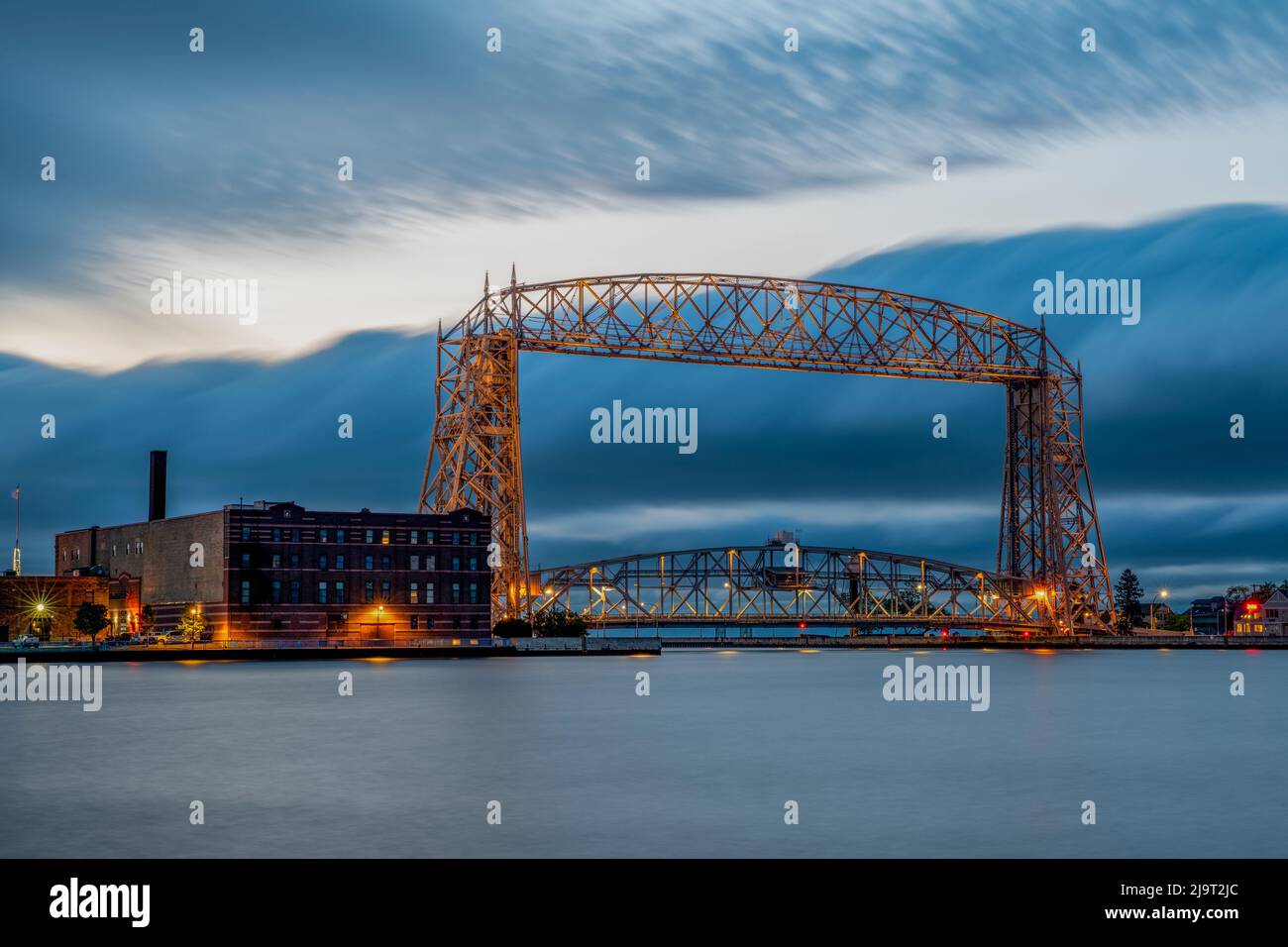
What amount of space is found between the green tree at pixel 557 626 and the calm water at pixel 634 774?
41.7m

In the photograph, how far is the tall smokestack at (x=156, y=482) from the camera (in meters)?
113

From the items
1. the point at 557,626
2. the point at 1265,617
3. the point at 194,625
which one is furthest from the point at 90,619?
the point at 1265,617

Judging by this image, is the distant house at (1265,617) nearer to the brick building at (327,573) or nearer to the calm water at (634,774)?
the brick building at (327,573)

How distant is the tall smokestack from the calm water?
5248 cm

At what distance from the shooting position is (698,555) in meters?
144

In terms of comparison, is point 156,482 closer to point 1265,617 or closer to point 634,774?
point 634,774

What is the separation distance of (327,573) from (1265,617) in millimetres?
111645

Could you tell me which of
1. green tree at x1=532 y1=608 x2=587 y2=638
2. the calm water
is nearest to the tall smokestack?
green tree at x1=532 y1=608 x2=587 y2=638

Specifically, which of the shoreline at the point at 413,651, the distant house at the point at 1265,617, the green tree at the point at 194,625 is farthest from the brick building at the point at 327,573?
the distant house at the point at 1265,617

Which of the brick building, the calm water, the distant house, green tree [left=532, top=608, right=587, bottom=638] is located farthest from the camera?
the distant house

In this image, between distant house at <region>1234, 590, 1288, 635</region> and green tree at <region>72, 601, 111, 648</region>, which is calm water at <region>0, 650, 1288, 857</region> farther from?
distant house at <region>1234, 590, 1288, 635</region>

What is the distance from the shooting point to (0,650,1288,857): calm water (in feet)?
81.9

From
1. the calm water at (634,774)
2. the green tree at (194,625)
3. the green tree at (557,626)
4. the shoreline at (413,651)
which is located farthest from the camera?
the green tree at (557,626)
